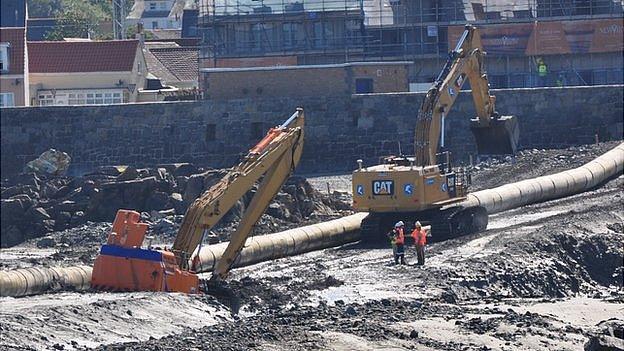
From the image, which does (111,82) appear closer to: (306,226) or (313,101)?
(313,101)

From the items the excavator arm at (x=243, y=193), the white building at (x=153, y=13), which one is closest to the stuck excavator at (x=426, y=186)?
the excavator arm at (x=243, y=193)

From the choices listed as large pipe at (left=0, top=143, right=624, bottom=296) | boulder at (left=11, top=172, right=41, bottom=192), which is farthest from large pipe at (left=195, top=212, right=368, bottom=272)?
boulder at (left=11, top=172, right=41, bottom=192)

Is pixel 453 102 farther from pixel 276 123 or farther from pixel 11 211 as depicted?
pixel 276 123

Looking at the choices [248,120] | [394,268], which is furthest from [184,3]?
[394,268]

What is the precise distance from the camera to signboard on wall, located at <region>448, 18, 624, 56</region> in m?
66.7

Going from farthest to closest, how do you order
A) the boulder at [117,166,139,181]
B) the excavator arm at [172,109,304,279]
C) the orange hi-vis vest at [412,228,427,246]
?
the boulder at [117,166,139,181]
the orange hi-vis vest at [412,228,427,246]
the excavator arm at [172,109,304,279]

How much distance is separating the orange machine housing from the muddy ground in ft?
1.49

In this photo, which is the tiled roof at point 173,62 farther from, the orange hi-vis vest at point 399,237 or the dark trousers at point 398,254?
the orange hi-vis vest at point 399,237

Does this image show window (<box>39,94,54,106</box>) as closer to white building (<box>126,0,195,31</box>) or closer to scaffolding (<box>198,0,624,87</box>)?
scaffolding (<box>198,0,624,87</box>)

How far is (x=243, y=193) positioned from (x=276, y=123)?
21.4m

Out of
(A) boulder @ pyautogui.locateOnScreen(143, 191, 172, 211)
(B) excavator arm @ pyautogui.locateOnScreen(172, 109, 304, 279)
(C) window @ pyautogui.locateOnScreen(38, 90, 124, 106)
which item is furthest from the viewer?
(C) window @ pyautogui.locateOnScreen(38, 90, 124, 106)

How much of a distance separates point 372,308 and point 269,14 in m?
37.0

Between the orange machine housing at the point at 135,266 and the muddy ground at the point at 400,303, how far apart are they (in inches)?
17.9

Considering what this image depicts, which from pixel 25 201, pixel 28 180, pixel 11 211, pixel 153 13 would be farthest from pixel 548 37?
pixel 153 13
